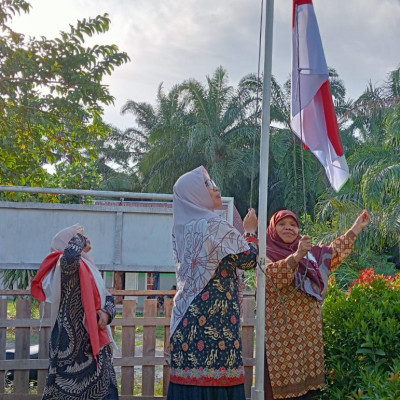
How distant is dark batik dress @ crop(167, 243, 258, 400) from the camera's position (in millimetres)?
2711

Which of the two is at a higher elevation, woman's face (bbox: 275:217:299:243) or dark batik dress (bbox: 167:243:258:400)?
woman's face (bbox: 275:217:299:243)

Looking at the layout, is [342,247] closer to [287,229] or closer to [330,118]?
[287,229]

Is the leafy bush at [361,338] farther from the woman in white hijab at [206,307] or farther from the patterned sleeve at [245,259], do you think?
the patterned sleeve at [245,259]

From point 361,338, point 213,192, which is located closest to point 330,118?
point 213,192

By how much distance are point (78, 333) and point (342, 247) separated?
169 cm

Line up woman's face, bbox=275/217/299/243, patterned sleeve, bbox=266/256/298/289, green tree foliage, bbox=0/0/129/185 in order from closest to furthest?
patterned sleeve, bbox=266/256/298/289 → woman's face, bbox=275/217/299/243 → green tree foliage, bbox=0/0/129/185

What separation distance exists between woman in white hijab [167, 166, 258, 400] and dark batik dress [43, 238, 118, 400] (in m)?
0.76

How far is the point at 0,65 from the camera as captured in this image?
664 cm

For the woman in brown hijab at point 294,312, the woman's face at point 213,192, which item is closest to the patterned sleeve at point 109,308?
the woman in brown hijab at point 294,312

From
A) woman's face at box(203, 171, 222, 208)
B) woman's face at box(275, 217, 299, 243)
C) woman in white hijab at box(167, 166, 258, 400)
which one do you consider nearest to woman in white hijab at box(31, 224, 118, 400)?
woman in white hijab at box(167, 166, 258, 400)

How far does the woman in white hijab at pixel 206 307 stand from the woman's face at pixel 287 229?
1.96 feet

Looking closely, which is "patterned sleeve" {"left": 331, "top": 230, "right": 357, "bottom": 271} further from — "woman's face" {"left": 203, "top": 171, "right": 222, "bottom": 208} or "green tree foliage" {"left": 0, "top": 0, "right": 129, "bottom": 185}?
"green tree foliage" {"left": 0, "top": 0, "right": 129, "bottom": 185}

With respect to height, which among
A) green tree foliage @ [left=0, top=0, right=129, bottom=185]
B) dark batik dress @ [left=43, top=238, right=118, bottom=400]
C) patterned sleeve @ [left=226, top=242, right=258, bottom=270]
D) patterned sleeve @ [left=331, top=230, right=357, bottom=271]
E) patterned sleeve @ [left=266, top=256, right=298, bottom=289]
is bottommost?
dark batik dress @ [left=43, top=238, right=118, bottom=400]

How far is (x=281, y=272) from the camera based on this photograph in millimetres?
3188
